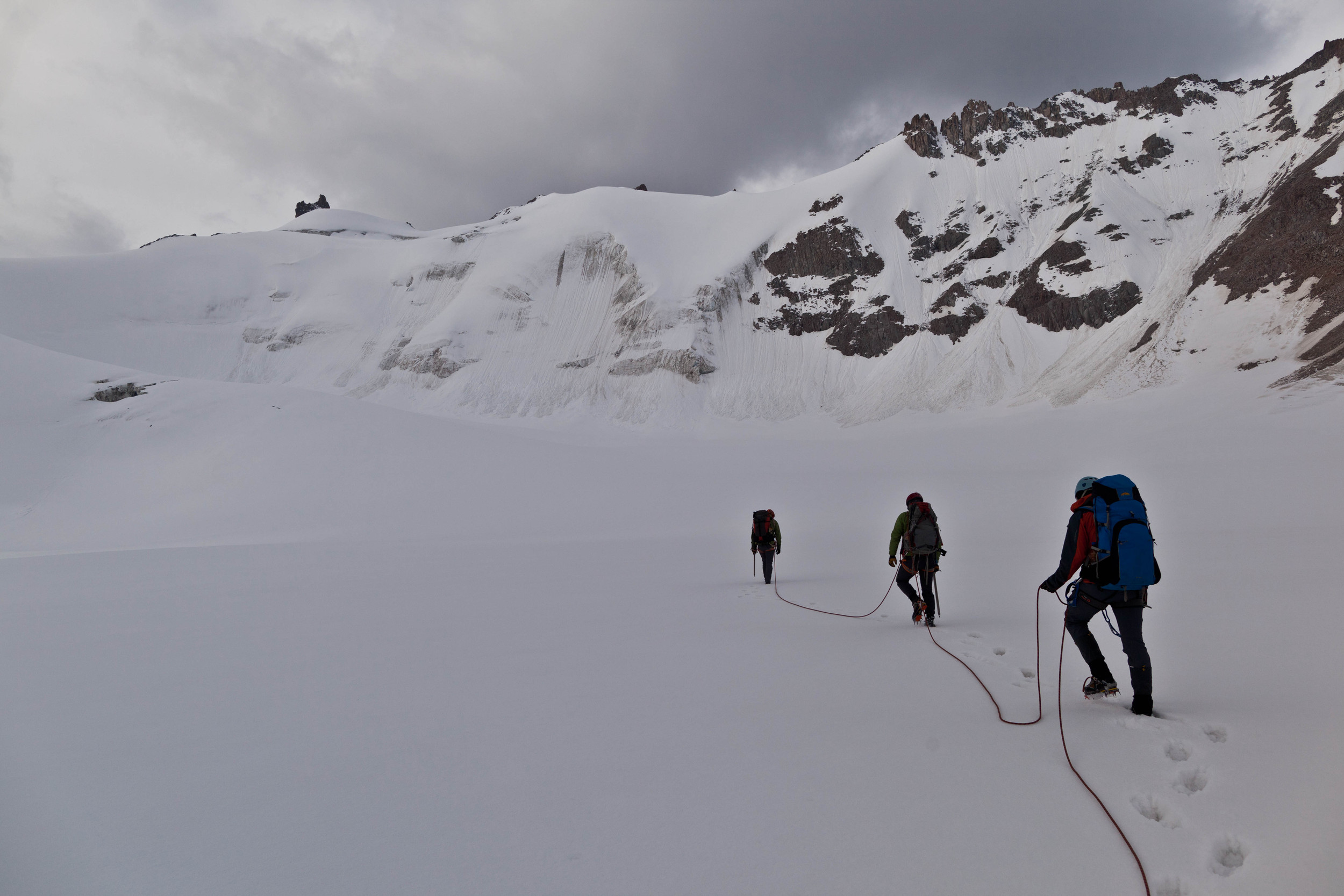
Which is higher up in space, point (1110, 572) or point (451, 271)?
point (451, 271)

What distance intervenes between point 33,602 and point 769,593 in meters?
10.4

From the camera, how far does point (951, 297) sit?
6731 cm

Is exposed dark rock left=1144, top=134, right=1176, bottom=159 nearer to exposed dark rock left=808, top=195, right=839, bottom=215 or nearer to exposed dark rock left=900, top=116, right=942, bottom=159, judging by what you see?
exposed dark rock left=900, top=116, right=942, bottom=159

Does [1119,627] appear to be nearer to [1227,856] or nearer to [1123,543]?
[1123,543]

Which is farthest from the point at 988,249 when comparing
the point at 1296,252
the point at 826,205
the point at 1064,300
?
the point at 1296,252

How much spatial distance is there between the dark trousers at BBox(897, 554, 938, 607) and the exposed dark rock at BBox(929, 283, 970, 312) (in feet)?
225

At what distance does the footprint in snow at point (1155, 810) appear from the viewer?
2.74 meters

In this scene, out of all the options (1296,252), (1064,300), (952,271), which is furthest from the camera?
(952,271)

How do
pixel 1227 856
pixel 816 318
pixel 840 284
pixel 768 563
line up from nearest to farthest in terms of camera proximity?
pixel 1227 856, pixel 768 563, pixel 816 318, pixel 840 284

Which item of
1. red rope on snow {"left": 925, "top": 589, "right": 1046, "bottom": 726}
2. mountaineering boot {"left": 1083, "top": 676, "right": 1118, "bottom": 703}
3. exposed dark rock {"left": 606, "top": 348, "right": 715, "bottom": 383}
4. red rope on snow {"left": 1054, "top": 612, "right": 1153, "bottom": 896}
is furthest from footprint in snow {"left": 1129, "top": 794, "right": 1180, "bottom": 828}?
exposed dark rock {"left": 606, "top": 348, "right": 715, "bottom": 383}

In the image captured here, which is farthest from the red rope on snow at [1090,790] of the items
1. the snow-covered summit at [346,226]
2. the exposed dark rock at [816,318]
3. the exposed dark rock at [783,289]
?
the snow-covered summit at [346,226]

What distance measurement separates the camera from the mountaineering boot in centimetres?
410

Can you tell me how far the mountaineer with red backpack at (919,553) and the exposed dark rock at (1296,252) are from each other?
43370 mm

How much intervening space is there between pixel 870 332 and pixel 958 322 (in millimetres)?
9352
